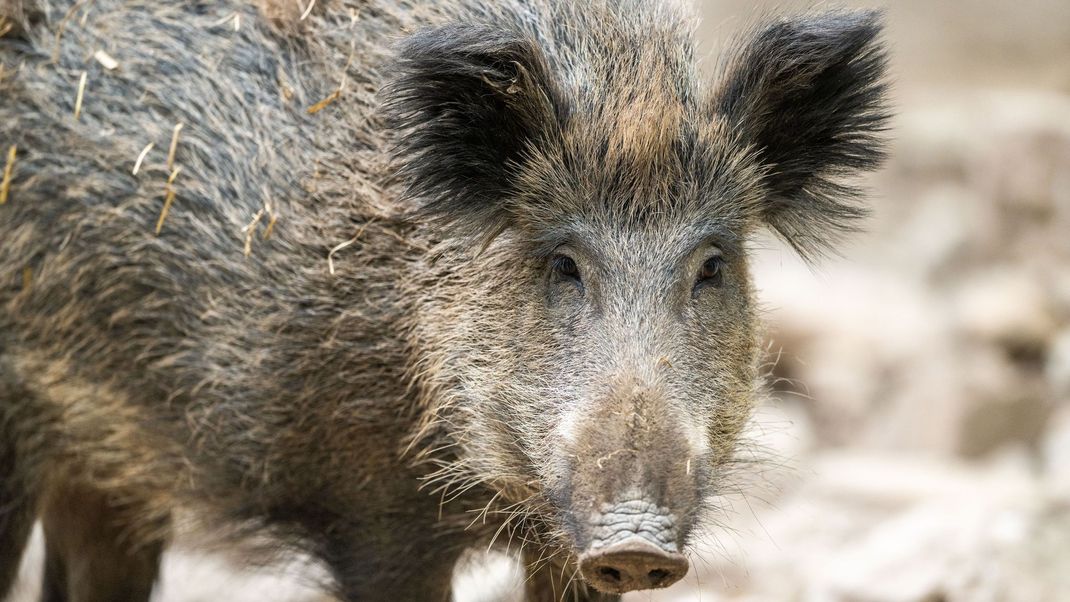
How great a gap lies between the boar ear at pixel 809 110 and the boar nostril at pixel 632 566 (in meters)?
1.67

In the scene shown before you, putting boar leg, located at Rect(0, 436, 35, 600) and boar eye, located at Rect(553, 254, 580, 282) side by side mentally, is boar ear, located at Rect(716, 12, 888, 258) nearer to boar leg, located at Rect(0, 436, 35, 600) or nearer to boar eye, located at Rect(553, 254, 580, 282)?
boar eye, located at Rect(553, 254, 580, 282)

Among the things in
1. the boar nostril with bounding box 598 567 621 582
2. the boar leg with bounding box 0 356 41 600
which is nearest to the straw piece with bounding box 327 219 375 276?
the boar leg with bounding box 0 356 41 600

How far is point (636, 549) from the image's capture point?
3.87 meters

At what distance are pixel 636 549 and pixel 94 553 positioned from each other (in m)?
3.96

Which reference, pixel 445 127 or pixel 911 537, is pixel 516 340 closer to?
pixel 445 127

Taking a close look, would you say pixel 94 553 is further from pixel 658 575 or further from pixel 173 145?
pixel 658 575

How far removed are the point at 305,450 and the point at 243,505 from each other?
437mm

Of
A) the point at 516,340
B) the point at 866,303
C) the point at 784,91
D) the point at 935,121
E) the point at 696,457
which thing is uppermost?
the point at 935,121

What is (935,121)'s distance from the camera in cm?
1555

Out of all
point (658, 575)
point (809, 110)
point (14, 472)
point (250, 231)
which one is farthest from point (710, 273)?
point (14, 472)

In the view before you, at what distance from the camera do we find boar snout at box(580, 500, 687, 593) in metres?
3.87

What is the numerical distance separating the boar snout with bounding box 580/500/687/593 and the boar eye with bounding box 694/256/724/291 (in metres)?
1.01

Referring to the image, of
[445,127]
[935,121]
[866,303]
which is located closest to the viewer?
[445,127]

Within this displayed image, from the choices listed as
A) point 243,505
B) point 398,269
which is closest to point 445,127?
point 398,269
